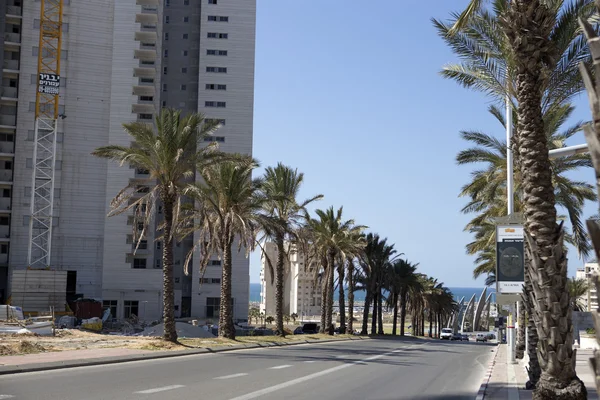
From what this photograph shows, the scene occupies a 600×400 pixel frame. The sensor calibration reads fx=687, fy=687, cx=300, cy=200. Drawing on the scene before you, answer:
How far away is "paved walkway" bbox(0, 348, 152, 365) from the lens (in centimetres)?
2036

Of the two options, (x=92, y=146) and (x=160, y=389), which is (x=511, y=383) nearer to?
(x=160, y=389)

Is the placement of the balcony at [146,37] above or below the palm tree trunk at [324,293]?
above

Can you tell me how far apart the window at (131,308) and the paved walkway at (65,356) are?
48453 mm

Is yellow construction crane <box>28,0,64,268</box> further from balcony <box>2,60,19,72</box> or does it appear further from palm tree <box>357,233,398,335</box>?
palm tree <box>357,233,398,335</box>

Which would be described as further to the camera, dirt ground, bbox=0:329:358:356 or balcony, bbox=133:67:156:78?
balcony, bbox=133:67:156:78

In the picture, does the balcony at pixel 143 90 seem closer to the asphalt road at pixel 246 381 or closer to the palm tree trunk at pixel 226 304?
Answer: the palm tree trunk at pixel 226 304

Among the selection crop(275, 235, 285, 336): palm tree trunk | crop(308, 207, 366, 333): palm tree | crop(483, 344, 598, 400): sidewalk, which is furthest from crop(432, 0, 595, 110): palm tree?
crop(308, 207, 366, 333): palm tree

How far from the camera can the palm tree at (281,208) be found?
44062 mm

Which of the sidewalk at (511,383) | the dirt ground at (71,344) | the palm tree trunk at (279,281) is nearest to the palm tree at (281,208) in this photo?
the palm tree trunk at (279,281)

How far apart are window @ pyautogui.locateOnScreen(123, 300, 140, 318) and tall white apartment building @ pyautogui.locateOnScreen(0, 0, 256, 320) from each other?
0.11m

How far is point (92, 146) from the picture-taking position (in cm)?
7494

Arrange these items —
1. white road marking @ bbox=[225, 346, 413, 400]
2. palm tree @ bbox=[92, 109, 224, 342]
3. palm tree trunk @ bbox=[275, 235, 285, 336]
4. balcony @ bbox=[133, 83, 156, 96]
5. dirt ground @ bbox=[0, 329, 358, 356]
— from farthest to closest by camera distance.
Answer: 1. balcony @ bbox=[133, 83, 156, 96]
2. palm tree trunk @ bbox=[275, 235, 285, 336]
3. palm tree @ bbox=[92, 109, 224, 342]
4. dirt ground @ bbox=[0, 329, 358, 356]
5. white road marking @ bbox=[225, 346, 413, 400]

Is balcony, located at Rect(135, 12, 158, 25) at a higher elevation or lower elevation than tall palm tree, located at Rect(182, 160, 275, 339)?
higher

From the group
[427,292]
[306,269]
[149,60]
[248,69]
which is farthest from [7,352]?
[427,292]
